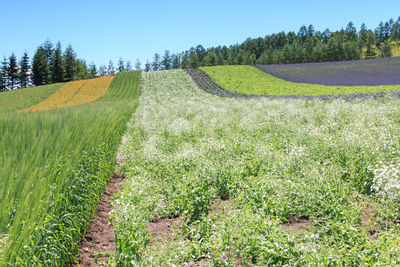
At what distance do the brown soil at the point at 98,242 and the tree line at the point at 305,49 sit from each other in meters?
95.6

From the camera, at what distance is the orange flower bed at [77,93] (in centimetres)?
4269

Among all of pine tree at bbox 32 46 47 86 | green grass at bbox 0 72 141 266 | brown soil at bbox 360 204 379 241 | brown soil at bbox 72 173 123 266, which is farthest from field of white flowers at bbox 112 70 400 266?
pine tree at bbox 32 46 47 86

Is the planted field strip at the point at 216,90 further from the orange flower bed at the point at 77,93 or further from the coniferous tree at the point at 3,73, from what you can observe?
the coniferous tree at the point at 3,73

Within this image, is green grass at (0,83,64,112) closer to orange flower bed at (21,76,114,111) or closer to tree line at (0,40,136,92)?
→ orange flower bed at (21,76,114,111)

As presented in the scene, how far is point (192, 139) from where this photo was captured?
11227mm

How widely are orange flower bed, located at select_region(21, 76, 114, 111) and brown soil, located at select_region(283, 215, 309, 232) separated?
40.5m

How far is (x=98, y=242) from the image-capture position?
5.13m

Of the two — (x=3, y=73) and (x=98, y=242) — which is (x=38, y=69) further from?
(x=98, y=242)

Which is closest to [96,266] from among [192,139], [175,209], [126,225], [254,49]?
[126,225]

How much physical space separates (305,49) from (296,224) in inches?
3924

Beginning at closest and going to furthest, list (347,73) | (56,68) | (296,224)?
(296,224) < (347,73) < (56,68)

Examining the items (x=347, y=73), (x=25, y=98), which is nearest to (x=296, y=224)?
(x=347, y=73)

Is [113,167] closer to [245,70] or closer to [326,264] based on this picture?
[326,264]

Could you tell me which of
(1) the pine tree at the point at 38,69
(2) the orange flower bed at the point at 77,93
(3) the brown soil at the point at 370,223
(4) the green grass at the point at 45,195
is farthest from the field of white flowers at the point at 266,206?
(1) the pine tree at the point at 38,69
